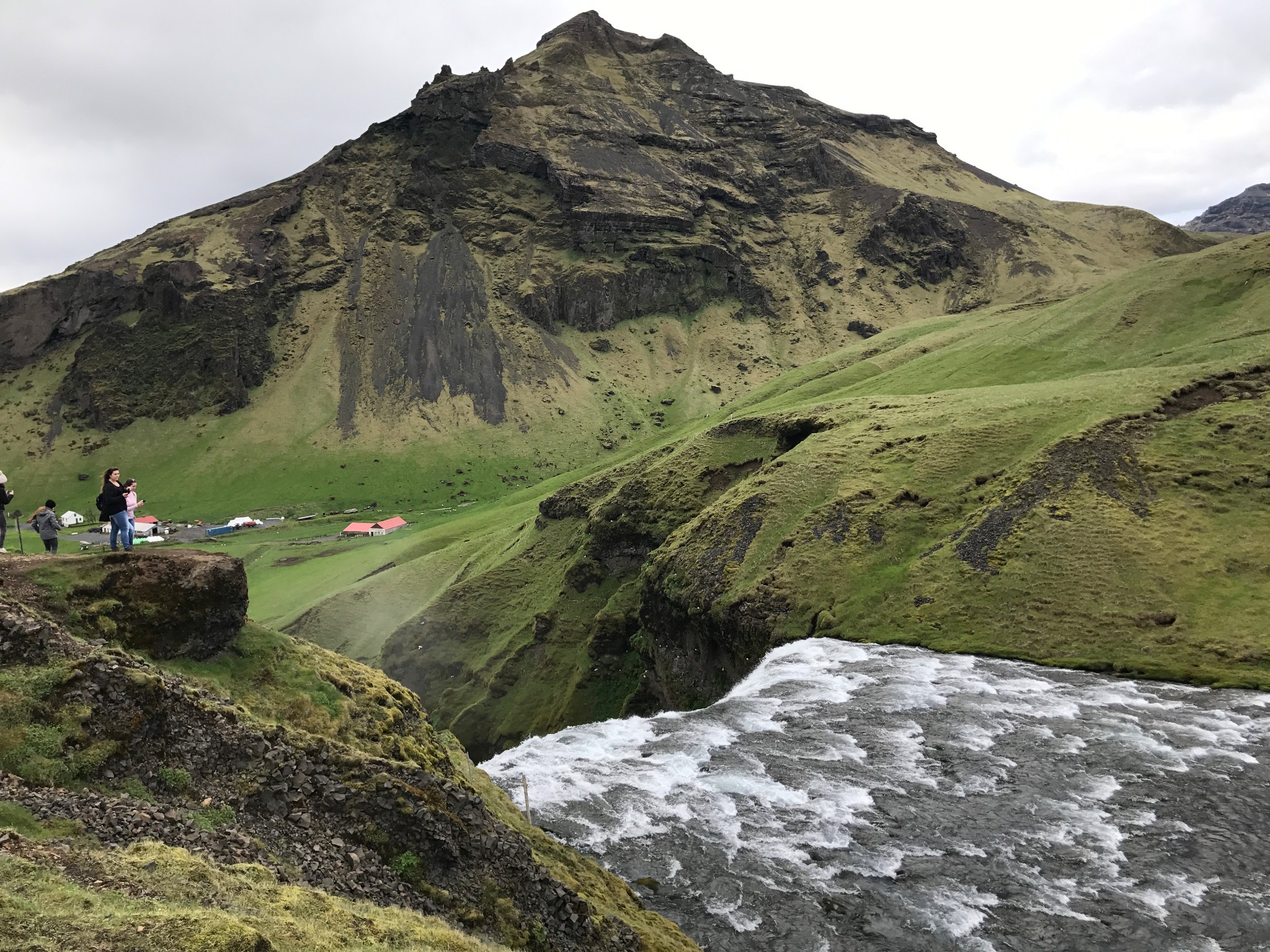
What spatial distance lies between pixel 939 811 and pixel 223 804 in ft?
79.6

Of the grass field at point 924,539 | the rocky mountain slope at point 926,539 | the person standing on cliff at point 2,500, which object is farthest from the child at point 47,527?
the grass field at point 924,539

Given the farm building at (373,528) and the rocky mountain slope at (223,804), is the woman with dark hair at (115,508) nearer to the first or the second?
the rocky mountain slope at (223,804)

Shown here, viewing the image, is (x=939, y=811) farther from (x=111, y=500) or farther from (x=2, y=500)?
(x=2, y=500)

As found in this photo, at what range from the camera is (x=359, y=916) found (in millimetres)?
14031

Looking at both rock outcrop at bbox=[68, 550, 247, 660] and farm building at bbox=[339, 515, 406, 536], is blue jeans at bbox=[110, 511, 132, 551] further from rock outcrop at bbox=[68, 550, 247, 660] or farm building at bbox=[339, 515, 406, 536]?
farm building at bbox=[339, 515, 406, 536]

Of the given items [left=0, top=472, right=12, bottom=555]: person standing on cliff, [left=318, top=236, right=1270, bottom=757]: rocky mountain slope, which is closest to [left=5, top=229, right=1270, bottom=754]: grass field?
[left=318, top=236, right=1270, bottom=757]: rocky mountain slope

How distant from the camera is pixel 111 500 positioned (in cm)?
2523

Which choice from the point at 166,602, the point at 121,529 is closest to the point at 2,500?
the point at 121,529

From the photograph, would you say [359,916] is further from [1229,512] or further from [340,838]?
[1229,512]

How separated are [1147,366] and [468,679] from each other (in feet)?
252

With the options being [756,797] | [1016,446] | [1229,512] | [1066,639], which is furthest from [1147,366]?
[756,797]

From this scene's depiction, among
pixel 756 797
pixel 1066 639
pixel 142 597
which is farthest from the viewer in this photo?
pixel 1066 639

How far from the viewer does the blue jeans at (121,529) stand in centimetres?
2503

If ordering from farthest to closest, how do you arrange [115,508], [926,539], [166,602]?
[926,539], [115,508], [166,602]
